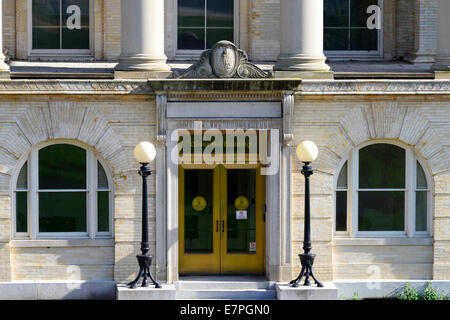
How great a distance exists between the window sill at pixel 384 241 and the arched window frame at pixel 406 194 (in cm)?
14

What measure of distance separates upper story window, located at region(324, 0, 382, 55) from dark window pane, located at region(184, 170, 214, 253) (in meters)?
5.55

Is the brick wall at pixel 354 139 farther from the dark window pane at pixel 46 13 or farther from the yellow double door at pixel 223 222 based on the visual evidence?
the dark window pane at pixel 46 13

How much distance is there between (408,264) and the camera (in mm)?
25734

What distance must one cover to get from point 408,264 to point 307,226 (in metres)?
2.70

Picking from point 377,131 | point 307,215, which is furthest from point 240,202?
point 377,131

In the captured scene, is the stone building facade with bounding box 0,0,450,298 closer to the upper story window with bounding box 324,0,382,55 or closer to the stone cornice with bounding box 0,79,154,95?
the stone cornice with bounding box 0,79,154,95

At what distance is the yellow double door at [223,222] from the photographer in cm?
2614

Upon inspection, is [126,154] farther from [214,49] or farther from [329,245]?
[329,245]

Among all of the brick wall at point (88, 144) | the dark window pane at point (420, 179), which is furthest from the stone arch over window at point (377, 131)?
the brick wall at point (88, 144)

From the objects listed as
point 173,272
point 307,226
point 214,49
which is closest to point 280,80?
point 214,49

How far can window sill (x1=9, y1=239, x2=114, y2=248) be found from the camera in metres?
25.2

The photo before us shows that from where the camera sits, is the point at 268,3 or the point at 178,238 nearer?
the point at 178,238

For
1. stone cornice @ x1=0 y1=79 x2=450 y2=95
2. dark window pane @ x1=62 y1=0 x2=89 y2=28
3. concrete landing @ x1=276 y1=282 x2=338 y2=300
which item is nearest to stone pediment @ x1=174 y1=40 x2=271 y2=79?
stone cornice @ x1=0 y1=79 x2=450 y2=95

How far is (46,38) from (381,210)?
9.32 meters
